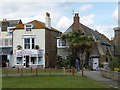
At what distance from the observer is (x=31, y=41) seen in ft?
154

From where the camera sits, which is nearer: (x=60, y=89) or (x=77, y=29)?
(x=60, y=89)

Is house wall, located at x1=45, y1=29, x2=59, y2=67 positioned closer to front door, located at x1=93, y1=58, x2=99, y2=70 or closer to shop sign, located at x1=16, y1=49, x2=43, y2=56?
shop sign, located at x1=16, y1=49, x2=43, y2=56

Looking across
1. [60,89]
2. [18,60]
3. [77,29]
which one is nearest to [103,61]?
[77,29]

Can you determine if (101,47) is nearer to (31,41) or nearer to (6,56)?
(31,41)

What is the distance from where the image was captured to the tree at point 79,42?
130 ft

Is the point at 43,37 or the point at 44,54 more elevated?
the point at 43,37

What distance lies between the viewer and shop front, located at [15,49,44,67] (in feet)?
152

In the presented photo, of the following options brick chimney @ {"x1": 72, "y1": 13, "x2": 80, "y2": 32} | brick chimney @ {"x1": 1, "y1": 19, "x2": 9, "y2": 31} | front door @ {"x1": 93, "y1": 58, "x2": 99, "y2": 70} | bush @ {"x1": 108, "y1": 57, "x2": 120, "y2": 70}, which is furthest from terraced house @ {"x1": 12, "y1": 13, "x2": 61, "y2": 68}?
bush @ {"x1": 108, "y1": 57, "x2": 120, "y2": 70}

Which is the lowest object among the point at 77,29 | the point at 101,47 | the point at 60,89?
the point at 60,89

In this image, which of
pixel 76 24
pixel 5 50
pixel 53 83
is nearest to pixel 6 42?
pixel 5 50

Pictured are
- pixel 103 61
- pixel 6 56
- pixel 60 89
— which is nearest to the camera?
pixel 60 89

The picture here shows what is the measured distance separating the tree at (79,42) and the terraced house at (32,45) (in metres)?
5.69

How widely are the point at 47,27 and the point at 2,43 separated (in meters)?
9.86

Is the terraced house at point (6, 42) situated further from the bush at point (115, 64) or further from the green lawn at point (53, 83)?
the green lawn at point (53, 83)
